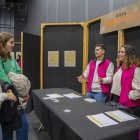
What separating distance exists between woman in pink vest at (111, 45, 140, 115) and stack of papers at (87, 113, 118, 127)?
0.78 m

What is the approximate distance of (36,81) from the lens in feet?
20.7

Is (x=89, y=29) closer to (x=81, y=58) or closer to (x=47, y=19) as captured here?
(x=81, y=58)

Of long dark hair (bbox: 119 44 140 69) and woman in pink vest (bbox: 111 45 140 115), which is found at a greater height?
long dark hair (bbox: 119 44 140 69)

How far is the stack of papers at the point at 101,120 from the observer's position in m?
1.98

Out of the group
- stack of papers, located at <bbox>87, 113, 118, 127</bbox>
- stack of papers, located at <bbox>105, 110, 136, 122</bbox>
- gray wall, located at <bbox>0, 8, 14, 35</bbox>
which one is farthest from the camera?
gray wall, located at <bbox>0, 8, 14, 35</bbox>

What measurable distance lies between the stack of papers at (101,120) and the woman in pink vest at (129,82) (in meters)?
0.78

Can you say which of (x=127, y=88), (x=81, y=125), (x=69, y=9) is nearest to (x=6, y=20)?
(x=69, y=9)

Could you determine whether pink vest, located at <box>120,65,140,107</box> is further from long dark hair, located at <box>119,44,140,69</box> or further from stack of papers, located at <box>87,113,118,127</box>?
stack of papers, located at <box>87,113,118,127</box>

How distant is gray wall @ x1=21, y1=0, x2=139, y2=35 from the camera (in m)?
5.12

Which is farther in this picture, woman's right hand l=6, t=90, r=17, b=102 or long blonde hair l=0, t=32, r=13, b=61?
long blonde hair l=0, t=32, r=13, b=61

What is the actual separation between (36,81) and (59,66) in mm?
820

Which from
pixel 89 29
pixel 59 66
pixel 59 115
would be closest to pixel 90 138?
pixel 59 115

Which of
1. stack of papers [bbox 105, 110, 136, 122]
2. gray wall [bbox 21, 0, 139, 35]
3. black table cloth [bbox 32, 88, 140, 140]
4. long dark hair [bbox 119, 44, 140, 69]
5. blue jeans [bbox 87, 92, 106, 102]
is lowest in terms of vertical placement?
blue jeans [bbox 87, 92, 106, 102]

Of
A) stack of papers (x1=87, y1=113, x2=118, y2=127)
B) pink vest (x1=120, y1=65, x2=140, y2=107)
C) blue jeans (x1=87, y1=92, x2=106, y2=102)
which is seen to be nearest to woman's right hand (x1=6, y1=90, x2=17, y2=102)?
stack of papers (x1=87, y1=113, x2=118, y2=127)
